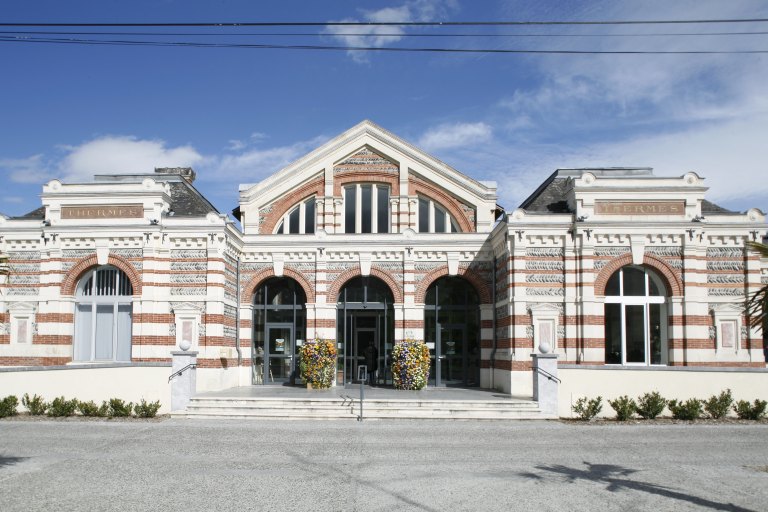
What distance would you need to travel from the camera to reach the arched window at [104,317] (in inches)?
862

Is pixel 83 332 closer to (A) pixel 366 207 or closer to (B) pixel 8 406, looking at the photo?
(B) pixel 8 406

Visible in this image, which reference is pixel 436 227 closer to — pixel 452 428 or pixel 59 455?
pixel 452 428

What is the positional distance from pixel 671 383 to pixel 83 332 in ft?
56.4

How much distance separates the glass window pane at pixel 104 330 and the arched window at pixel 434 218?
1077 centimetres

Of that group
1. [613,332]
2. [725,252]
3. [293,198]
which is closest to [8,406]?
[293,198]

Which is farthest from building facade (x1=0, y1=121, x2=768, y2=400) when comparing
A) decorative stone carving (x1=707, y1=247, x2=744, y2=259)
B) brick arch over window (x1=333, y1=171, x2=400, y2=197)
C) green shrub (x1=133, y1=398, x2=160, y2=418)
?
green shrub (x1=133, y1=398, x2=160, y2=418)

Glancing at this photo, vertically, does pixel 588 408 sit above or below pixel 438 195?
below

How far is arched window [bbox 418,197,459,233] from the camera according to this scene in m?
25.3

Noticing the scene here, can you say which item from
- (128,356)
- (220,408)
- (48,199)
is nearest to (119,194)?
(48,199)

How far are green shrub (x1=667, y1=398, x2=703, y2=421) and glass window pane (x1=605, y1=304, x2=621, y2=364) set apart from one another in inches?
167

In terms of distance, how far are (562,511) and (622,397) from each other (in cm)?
911

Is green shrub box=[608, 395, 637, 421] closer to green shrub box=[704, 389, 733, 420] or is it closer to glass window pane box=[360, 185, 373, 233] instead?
green shrub box=[704, 389, 733, 420]

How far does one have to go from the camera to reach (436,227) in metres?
25.4

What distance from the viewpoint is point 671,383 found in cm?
1742
